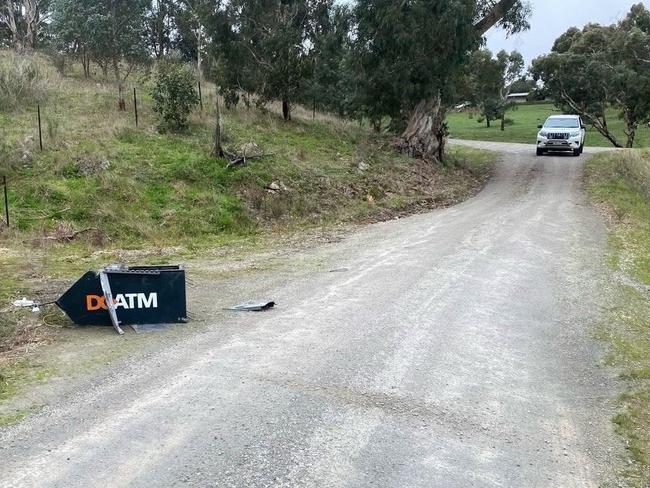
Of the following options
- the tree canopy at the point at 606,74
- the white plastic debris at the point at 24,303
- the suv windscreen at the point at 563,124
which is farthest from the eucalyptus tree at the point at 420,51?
the tree canopy at the point at 606,74

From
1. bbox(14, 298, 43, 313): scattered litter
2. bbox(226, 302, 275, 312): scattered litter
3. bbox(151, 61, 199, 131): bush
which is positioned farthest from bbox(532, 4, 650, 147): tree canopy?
bbox(14, 298, 43, 313): scattered litter

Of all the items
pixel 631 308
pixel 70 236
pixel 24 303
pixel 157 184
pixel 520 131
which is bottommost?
pixel 631 308

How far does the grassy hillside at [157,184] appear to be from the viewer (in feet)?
39.1

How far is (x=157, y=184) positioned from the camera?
573 inches

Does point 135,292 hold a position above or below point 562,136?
below

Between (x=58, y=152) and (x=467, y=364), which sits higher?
(x=58, y=152)

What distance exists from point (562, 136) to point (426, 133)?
312 inches

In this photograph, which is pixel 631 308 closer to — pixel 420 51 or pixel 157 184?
pixel 157 184

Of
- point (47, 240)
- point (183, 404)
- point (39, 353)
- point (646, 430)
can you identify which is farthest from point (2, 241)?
point (646, 430)

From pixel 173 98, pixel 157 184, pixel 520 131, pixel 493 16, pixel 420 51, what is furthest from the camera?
pixel 520 131

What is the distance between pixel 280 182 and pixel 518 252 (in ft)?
22.3

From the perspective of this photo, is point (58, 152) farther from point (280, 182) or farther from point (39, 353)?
point (39, 353)

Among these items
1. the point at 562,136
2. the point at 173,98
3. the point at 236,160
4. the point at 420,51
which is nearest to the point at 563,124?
the point at 562,136

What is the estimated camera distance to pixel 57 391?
5.50m
